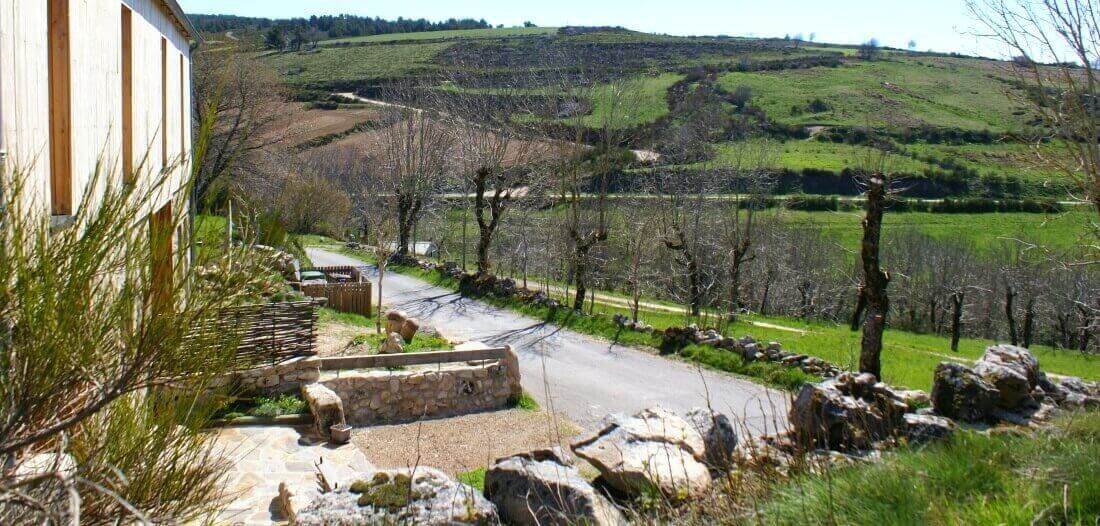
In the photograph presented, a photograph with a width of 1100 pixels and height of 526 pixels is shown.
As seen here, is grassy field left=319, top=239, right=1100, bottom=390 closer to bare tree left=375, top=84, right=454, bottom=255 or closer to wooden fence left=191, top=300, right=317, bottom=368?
bare tree left=375, top=84, right=454, bottom=255

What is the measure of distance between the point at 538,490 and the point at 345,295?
1393 cm

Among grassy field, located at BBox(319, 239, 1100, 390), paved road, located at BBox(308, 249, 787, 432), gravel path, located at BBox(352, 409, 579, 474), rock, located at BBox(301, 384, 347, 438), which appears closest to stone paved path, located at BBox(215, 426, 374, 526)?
rock, located at BBox(301, 384, 347, 438)

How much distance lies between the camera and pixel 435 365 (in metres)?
12.4

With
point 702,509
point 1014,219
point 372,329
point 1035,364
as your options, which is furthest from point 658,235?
point 1014,219

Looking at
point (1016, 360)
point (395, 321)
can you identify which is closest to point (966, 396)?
point (1016, 360)

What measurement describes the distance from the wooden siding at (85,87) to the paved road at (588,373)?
233 inches

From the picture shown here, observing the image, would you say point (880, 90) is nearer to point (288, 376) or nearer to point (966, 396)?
point (966, 396)

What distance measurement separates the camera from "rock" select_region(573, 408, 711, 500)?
19.7 feet

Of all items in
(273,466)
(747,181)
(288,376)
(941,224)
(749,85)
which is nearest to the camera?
(273,466)

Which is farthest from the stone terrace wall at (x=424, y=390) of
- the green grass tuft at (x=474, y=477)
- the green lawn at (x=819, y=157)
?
the green lawn at (x=819, y=157)

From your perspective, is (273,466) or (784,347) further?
(784,347)

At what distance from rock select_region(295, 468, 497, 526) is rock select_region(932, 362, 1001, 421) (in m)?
6.41

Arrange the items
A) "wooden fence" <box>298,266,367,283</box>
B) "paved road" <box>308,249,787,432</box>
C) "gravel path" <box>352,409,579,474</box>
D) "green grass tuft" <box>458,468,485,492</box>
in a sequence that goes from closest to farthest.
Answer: "green grass tuft" <box>458,468,485,492</box>, "gravel path" <box>352,409,579,474</box>, "paved road" <box>308,249,787,432</box>, "wooden fence" <box>298,266,367,283</box>

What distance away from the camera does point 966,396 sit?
8.91 metres
